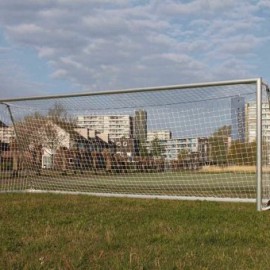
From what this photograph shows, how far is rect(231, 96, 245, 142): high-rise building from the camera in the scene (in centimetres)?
1048

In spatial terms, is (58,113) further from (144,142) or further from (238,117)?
(238,117)

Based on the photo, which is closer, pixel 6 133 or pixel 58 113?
pixel 58 113

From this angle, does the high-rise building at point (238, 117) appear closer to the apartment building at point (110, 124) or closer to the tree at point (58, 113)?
the apartment building at point (110, 124)

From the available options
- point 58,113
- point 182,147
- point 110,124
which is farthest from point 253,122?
point 58,113

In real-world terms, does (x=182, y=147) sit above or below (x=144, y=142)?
below

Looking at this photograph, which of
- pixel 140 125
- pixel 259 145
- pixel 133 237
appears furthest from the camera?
pixel 140 125

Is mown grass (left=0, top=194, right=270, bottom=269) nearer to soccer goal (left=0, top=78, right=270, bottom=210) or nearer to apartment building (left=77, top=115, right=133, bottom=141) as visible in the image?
soccer goal (left=0, top=78, right=270, bottom=210)

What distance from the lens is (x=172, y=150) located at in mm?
12141

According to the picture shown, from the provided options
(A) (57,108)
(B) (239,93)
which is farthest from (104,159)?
(B) (239,93)

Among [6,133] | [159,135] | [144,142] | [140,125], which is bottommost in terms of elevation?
[144,142]

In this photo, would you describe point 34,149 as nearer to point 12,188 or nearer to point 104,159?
point 12,188

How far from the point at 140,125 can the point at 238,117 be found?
8.56 feet

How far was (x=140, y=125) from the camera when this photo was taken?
488 inches

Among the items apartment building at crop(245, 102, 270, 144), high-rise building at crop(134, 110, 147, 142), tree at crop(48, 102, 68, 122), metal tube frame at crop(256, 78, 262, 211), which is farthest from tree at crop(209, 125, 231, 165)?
tree at crop(48, 102, 68, 122)
